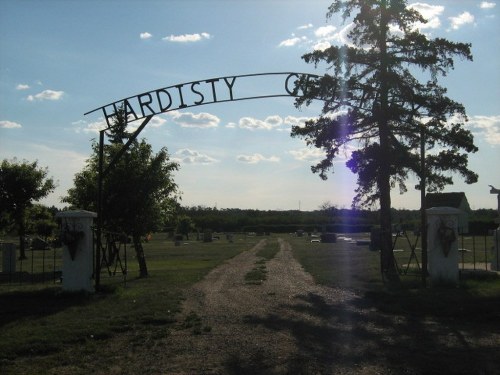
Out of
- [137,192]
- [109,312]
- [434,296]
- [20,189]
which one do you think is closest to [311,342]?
[109,312]

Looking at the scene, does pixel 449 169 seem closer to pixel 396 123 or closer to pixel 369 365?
pixel 396 123

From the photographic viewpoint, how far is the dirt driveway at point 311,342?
660 cm

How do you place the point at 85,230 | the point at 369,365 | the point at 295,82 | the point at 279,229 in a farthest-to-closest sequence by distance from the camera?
the point at 279,229 → the point at 295,82 → the point at 85,230 → the point at 369,365

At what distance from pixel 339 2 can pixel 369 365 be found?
1459cm

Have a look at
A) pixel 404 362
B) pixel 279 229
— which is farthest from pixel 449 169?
pixel 279 229

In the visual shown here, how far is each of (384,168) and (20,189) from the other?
24.9 m

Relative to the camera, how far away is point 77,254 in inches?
506

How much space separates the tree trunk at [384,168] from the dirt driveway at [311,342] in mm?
6258

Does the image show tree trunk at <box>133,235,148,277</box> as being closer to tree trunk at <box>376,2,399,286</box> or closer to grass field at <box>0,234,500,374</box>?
grass field at <box>0,234,500,374</box>

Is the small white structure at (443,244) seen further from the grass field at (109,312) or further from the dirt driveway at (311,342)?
the dirt driveway at (311,342)

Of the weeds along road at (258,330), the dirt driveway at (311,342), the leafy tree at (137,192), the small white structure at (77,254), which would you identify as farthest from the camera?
the leafy tree at (137,192)

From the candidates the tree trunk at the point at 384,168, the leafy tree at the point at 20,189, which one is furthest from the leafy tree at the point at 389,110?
the leafy tree at the point at 20,189

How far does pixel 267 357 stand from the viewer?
279 inches

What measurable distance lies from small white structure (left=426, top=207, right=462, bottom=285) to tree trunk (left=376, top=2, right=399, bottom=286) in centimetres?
338
